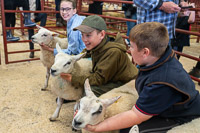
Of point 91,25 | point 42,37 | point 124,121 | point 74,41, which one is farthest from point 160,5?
point 42,37

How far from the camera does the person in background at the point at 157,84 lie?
1256mm

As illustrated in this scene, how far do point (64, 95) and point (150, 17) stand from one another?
4.37 ft

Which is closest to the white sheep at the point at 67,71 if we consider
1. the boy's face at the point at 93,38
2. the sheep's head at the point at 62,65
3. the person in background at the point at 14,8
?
the sheep's head at the point at 62,65

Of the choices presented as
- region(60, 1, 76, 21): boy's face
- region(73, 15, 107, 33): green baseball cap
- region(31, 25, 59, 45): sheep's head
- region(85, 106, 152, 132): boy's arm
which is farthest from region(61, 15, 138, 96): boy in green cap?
region(31, 25, 59, 45): sheep's head

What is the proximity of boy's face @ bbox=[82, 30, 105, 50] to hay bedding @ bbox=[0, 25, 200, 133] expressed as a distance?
981 millimetres

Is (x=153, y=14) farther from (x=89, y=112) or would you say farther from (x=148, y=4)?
(x=89, y=112)

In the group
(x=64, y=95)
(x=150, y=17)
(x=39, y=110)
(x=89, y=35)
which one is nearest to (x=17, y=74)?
(x=39, y=110)

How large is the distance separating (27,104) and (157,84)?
1986 millimetres

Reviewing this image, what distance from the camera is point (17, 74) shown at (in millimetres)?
3607

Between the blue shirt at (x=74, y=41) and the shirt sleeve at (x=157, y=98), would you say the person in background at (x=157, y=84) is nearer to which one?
the shirt sleeve at (x=157, y=98)

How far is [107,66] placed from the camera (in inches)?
76.3

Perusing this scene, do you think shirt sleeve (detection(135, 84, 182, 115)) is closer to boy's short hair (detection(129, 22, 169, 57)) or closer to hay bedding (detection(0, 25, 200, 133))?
boy's short hair (detection(129, 22, 169, 57))

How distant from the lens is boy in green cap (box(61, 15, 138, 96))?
1948 millimetres

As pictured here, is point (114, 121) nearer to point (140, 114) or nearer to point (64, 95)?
point (140, 114)
